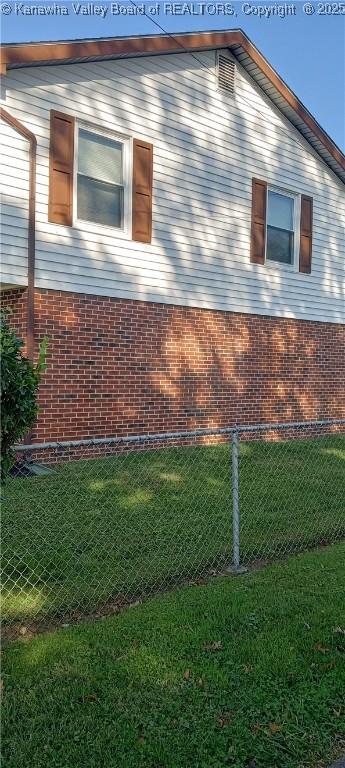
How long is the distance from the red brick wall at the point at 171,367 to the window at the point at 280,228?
1267mm

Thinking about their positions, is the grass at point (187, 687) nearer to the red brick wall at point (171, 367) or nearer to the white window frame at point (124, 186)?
the red brick wall at point (171, 367)

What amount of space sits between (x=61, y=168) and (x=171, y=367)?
134 inches

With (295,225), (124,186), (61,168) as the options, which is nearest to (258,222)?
(295,225)

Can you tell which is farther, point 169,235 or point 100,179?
point 169,235

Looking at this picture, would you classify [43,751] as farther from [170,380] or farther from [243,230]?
[243,230]

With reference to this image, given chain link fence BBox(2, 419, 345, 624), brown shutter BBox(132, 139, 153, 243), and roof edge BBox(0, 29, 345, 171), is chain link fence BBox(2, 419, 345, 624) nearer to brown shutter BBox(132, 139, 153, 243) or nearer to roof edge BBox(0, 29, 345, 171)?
brown shutter BBox(132, 139, 153, 243)

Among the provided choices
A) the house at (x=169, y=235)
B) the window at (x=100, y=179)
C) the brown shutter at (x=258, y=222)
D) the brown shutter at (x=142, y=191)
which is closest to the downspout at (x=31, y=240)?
the house at (x=169, y=235)

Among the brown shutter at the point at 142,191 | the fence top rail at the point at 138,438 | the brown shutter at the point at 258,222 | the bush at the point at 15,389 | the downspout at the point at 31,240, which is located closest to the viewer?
the bush at the point at 15,389

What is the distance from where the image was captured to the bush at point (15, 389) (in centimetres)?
301

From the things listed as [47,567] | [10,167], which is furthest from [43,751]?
[10,167]

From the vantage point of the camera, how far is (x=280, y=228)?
12383mm

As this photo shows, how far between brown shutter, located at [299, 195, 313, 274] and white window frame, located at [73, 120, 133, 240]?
→ 4265 millimetres

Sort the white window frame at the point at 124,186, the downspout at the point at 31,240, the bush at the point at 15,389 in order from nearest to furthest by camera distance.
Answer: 1. the bush at the point at 15,389
2. the downspout at the point at 31,240
3. the white window frame at the point at 124,186

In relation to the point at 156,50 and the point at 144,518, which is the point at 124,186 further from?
the point at 144,518
